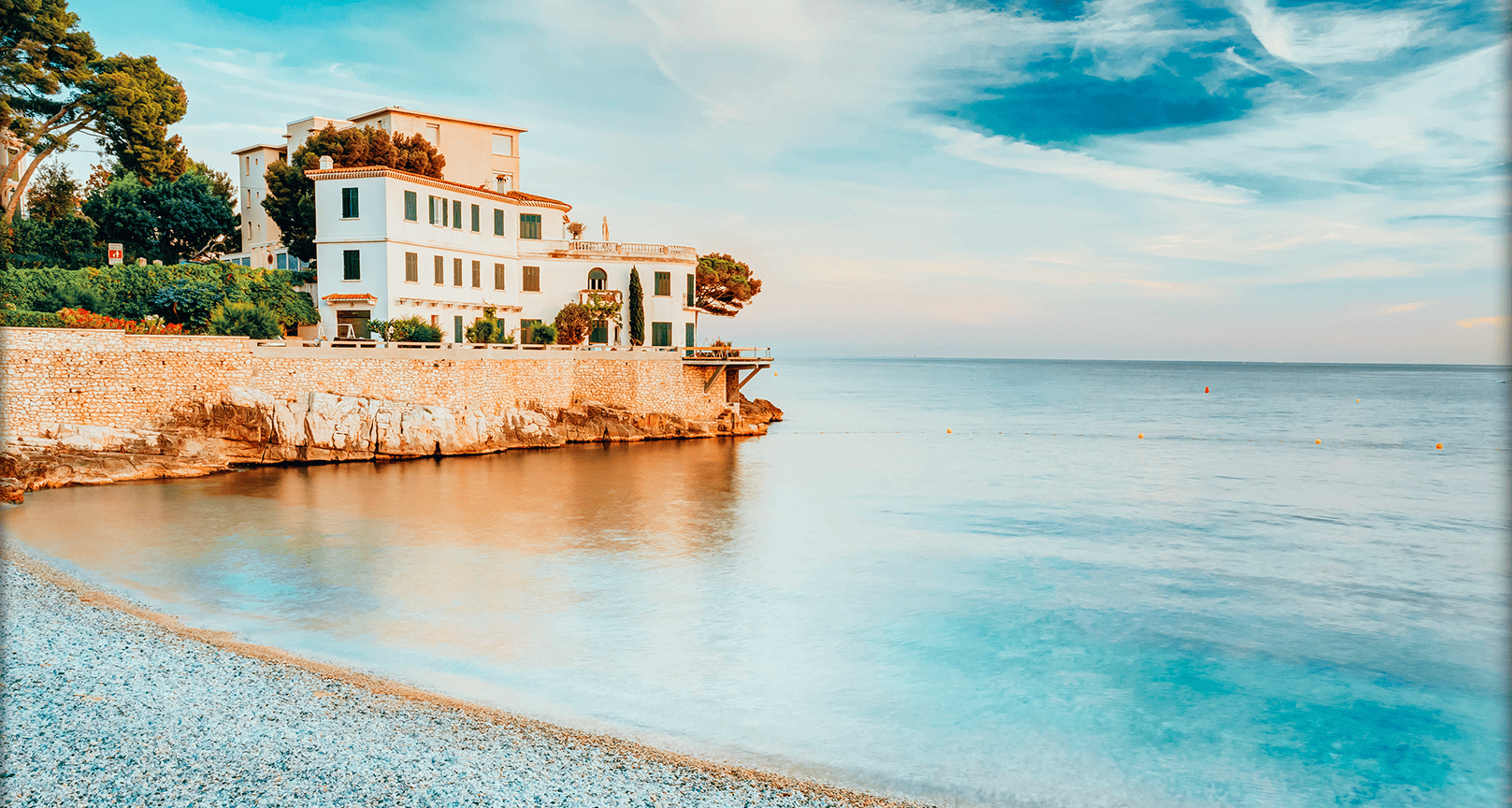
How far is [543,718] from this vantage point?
9.38 m

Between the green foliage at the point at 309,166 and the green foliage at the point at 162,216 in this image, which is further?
the green foliage at the point at 162,216

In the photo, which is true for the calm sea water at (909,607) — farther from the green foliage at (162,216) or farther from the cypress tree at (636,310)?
the green foliage at (162,216)

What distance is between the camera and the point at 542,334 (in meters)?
36.2

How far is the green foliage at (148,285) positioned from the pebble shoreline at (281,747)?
2311 cm

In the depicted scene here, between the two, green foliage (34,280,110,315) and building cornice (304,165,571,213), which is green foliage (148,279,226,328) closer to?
green foliage (34,280,110,315)

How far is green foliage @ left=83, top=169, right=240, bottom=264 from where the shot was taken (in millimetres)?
35844

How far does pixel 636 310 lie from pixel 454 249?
845cm

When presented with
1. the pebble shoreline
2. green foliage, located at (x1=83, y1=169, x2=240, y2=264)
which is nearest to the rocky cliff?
the pebble shoreline

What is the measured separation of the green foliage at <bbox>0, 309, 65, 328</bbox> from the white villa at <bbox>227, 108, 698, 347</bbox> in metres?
8.54

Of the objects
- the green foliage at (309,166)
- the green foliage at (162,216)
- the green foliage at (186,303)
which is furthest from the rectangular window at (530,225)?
the green foliage at (162,216)

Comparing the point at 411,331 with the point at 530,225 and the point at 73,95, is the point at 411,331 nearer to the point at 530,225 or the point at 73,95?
the point at 530,225

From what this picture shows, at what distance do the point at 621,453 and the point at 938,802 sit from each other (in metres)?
26.2

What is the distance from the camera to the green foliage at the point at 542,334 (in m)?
36.1

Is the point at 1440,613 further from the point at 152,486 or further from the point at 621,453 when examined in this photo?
the point at 152,486
